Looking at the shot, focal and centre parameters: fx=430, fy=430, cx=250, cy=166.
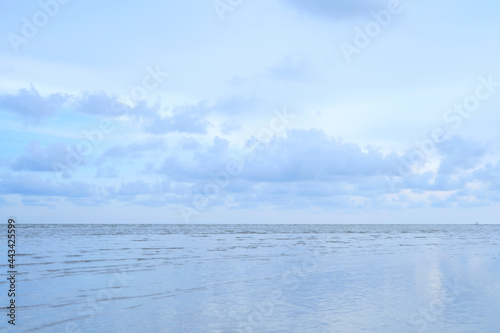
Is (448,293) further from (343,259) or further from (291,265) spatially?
(343,259)

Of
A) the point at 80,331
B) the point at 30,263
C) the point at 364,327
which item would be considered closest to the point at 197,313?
the point at 80,331

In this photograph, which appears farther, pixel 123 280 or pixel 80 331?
pixel 123 280

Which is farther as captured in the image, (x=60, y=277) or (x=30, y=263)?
(x=30, y=263)

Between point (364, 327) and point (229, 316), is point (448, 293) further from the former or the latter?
point (229, 316)

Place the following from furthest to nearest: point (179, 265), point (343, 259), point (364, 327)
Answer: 1. point (343, 259)
2. point (179, 265)
3. point (364, 327)

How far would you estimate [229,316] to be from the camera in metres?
16.7

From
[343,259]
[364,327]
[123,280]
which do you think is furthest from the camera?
[343,259]

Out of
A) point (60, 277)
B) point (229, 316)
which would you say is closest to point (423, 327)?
point (229, 316)

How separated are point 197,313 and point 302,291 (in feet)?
22.1

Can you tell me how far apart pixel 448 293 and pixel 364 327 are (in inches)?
338

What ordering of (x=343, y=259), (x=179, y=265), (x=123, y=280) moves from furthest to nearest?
1. (x=343, y=259)
2. (x=179, y=265)
3. (x=123, y=280)

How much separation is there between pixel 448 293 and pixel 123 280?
17861 millimetres

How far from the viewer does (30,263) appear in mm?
33531

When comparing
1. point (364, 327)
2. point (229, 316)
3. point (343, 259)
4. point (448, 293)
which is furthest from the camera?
point (343, 259)
